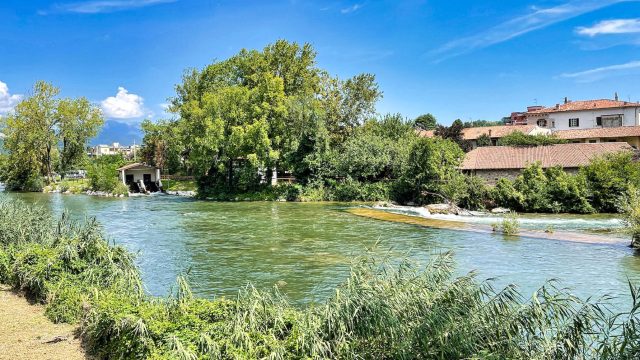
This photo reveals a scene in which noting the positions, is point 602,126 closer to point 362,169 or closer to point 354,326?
point 362,169

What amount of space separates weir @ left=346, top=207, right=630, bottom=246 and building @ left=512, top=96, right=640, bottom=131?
140ft

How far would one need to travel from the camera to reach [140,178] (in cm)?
6288

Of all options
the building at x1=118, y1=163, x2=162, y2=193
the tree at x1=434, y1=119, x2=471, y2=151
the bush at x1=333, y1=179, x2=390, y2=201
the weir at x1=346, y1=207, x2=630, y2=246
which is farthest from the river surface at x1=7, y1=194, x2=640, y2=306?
the tree at x1=434, y1=119, x2=471, y2=151

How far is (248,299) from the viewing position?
8.66 metres

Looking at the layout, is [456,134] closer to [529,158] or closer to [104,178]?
[529,158]

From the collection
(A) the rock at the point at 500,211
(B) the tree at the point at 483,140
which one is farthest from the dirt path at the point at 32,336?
(B) the tree at the point at 483,140

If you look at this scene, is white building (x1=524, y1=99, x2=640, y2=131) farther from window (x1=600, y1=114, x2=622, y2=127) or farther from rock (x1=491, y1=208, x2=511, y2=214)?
rock (x1=491, y1=208, x2=511, y2=214)

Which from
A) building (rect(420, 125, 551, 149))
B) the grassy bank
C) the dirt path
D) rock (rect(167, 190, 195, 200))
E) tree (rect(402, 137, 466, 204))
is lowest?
the dirt path

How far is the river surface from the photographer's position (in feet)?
50.4

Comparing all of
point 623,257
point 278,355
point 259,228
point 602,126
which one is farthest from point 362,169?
point 278,355

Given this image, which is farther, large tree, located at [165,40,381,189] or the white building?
the white building

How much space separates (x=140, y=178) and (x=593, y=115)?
5999 centimetres

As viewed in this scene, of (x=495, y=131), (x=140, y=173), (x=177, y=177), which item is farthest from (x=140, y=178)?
(x=495, y=131)

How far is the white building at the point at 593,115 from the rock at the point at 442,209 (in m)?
38.6
